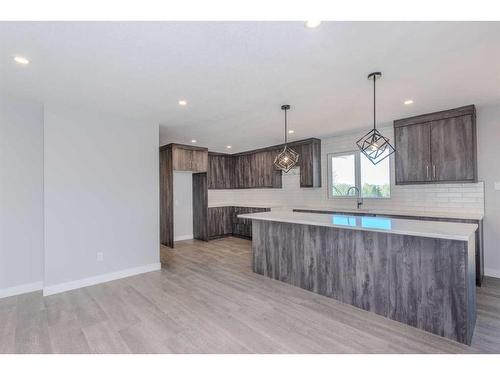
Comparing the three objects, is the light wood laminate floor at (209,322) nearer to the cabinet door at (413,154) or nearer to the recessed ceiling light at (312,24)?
the cabinet door at (413,154)

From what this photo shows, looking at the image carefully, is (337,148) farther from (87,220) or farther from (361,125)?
(87,220)

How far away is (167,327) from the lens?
239 cm

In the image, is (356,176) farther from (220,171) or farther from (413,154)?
(220,171)

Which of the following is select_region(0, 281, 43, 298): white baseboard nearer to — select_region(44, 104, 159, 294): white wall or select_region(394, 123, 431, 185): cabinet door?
select_region(44, 104, 159, 294): white wall

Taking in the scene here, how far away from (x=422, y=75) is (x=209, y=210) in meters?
5.21

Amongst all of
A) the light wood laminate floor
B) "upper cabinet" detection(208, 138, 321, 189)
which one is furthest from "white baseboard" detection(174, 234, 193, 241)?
the light wood laminate floor

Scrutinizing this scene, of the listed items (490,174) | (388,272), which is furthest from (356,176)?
(388,272)

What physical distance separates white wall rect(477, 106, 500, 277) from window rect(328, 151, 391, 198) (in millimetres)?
1326

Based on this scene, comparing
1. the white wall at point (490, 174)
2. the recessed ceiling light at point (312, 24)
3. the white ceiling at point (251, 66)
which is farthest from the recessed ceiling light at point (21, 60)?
the white wall at point (490, 174)

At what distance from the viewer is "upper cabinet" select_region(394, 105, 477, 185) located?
357cm

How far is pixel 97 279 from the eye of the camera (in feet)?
11.9

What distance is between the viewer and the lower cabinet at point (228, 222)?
21.5ft
